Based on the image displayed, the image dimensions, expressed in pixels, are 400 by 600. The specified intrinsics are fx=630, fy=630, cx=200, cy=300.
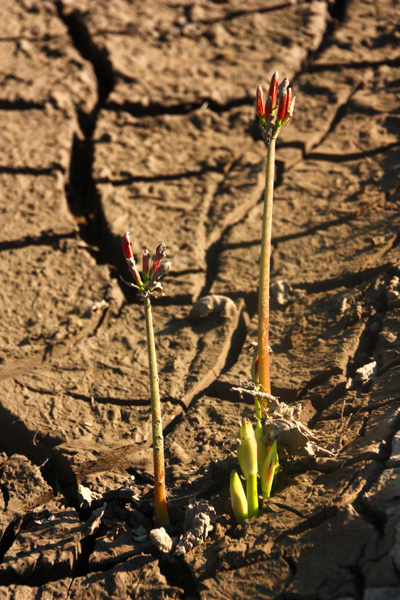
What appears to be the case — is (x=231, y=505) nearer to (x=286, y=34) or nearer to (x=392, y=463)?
(x=392, y=463)

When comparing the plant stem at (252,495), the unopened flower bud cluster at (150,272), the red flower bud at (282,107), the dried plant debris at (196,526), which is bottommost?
the dried plant debris at (196,526)

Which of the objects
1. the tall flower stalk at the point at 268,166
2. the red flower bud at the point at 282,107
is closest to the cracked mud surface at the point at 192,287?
the tall flower stalk at the point at 268,166

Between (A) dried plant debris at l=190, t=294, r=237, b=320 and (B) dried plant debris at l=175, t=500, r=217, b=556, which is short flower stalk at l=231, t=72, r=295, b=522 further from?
(A) dried plant debris at l=190, t=294, r=237, b=320

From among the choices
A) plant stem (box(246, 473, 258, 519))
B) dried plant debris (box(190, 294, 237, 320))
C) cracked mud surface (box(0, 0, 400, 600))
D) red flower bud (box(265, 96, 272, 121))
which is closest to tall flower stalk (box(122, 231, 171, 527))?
cracked mud surface (box(0, 0, 400, 600))

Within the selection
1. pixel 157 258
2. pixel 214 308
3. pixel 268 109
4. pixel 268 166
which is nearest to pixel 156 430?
pixel 157 258

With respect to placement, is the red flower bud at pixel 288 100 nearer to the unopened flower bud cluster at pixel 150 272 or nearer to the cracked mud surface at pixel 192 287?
the unopened flower bud cluster at pixel 150 272

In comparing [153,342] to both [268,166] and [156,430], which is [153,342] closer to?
[156,430]
